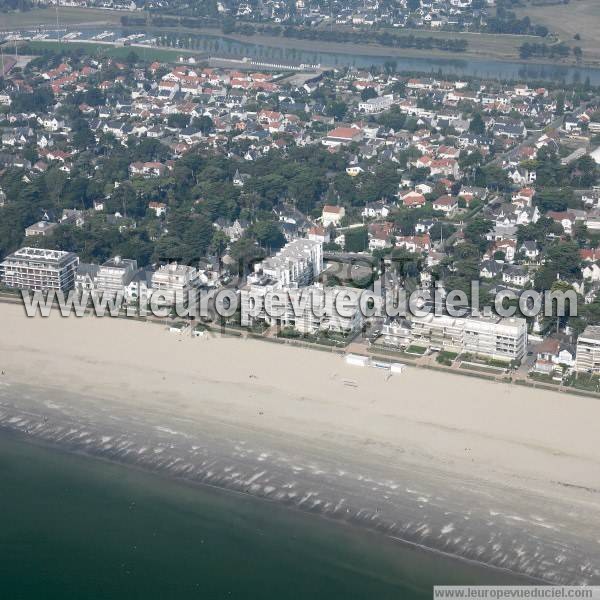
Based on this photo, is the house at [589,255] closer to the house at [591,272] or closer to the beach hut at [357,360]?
the house at [591,272]

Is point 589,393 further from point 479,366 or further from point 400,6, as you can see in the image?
point 400,6

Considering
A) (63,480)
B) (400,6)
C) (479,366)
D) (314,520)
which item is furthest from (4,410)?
(400,6)

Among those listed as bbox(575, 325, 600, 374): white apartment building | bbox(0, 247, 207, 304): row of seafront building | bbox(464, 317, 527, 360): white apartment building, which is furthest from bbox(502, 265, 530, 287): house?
bbox(0, 247, 207, 304): row of seafront building

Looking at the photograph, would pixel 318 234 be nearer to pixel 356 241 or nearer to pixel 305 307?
pixel 356 241

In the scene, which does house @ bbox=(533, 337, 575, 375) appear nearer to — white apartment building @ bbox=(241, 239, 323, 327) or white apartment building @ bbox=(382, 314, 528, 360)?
white apartment building @ bbox=(382, 314, 528, 360)

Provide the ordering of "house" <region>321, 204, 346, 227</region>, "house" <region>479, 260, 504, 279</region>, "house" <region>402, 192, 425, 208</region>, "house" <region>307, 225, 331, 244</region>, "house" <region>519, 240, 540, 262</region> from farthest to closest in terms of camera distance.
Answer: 1. "house" <region>402, 192, 425, 208</region>
2. "house" <region>321, 204, 346, 227</region>
3. "house" <region>307, 225, 331, 244</region>
4. "house" <region>519, 240, 540, 262</region>
5. "house" <region>479, 260, 504, 279</region>

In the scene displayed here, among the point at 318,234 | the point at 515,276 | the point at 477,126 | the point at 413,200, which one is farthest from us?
the point at 477,126

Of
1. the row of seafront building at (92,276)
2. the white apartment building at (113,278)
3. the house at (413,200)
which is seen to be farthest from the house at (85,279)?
the house at (413,200)

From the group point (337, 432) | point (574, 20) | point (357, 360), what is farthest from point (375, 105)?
point (337, 432)
